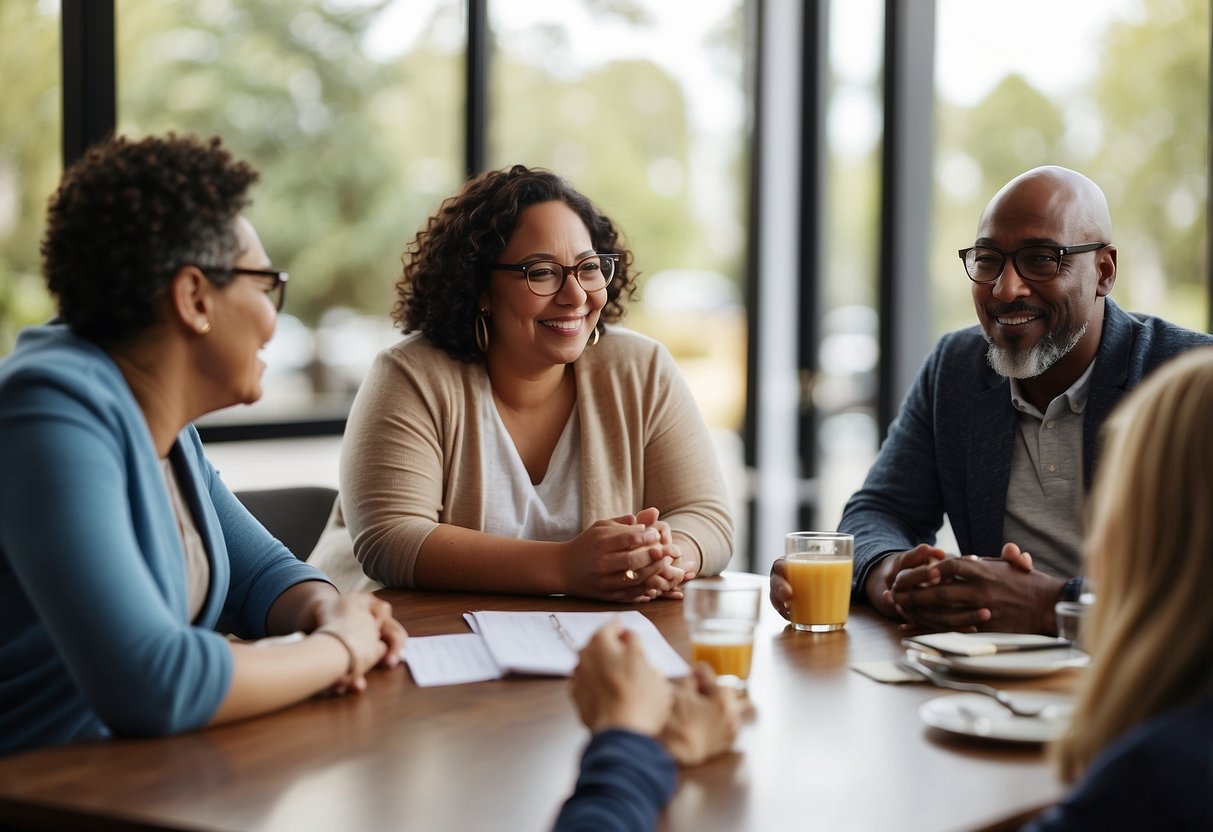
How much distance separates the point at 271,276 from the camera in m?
1.55

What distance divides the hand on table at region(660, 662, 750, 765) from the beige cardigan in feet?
3.06

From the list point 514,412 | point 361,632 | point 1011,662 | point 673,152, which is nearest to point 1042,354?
point 1011,662

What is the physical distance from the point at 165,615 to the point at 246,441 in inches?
89.8

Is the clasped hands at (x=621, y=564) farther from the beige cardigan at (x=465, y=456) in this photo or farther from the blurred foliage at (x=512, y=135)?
the blurred foliage at (x=512, y=135)

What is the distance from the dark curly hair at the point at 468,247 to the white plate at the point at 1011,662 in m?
1.14

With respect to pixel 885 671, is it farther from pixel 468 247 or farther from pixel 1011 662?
pixel 468 247

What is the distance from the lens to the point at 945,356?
7.80 feet

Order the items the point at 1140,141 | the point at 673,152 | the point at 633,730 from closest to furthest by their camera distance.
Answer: the point at 633,730
the point at 1140,141
the point at 673,152

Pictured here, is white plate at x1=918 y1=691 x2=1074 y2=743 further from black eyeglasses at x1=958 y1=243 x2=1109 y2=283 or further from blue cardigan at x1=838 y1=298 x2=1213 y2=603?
black eyeglasses at x1=958 y1=243 x2=1109 y2=283

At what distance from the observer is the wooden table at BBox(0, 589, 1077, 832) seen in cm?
107

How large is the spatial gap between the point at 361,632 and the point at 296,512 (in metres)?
1.04

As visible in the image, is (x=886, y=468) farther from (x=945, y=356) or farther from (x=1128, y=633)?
(x=1128, y=633)

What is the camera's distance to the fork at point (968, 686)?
4.33ft

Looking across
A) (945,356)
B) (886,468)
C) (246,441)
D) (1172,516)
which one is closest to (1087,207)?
(945,356)
